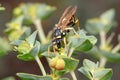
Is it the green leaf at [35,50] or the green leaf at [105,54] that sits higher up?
the green leaf at [35,50]

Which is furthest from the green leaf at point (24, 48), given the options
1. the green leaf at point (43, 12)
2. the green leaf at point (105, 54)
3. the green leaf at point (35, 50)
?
the green leaf at point (43, 12)

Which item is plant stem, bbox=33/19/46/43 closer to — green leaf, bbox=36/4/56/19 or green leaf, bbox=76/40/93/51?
green leaf, bbox=36/4/56/19

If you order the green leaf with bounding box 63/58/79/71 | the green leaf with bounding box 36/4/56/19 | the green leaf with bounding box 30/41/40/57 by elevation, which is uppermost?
the green leaf with bounding box 36/4/56/19

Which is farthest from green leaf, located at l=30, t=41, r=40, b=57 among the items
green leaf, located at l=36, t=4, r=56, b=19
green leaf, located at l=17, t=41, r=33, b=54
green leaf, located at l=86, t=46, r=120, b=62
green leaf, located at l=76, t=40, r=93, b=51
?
green leaf, located at l=36, t=4, r=56, b=19

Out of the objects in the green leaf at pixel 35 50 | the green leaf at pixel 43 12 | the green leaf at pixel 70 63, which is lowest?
the green leaf at pixel 70 63

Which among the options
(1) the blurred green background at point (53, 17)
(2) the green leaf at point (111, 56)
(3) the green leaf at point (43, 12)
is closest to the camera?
(2) the green leaf at point (111, 56)

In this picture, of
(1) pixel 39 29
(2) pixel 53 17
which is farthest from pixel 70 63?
(2) pixel 53 17

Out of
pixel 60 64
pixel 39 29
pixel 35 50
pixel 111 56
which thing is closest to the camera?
pixel 60 64

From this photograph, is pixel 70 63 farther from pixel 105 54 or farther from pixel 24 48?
pixel 105 54

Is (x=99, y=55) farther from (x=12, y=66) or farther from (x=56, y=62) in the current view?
(x=12, y=66)

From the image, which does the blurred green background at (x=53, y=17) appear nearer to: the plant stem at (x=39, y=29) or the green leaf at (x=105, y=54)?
the plant stem at (x=39, y=29)
